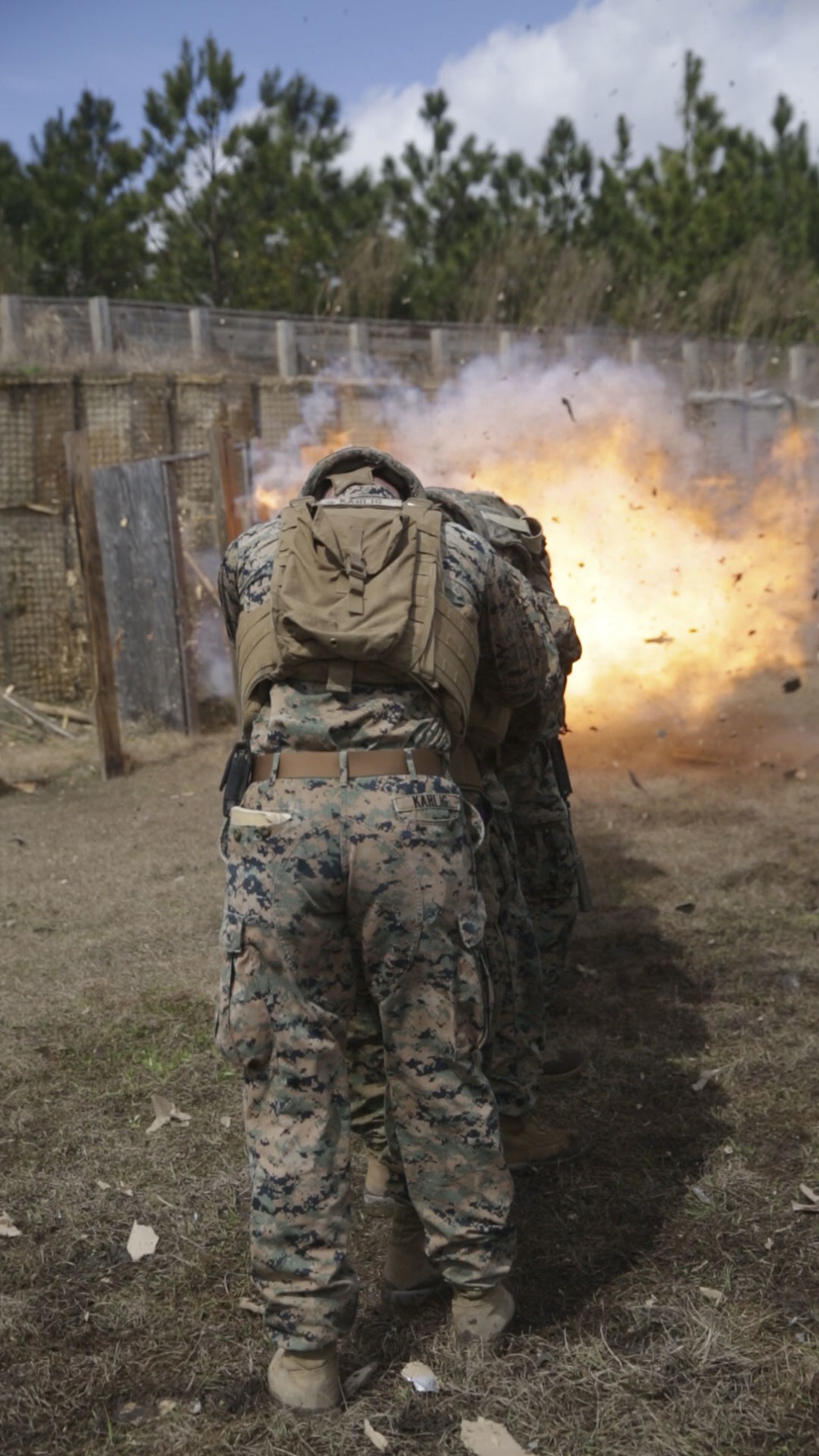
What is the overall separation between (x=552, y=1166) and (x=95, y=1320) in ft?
4.92

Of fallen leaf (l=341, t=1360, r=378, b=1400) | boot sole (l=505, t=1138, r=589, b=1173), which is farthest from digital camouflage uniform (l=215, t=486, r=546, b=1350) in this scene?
boot sole (l=505, t=1138, r=589, b=1173)

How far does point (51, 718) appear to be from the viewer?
1395 cm

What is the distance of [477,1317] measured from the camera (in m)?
3.08

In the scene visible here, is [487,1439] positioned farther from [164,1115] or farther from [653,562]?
[653,562]

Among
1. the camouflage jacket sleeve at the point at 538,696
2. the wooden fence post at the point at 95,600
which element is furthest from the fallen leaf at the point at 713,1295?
the wooden fence post at the point at 95,600

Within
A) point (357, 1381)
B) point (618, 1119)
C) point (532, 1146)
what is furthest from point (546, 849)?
point (357, 1381)

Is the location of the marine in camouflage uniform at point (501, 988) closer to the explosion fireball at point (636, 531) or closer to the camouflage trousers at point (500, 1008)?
the camouflage trousers at point (500, 1008)

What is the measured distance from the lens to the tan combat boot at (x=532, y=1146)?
4109mm

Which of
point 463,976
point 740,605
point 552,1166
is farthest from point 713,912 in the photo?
point 740,605

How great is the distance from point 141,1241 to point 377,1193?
2.28ft

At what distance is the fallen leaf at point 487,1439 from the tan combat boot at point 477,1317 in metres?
0.24

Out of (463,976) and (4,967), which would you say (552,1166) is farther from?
(4,967)

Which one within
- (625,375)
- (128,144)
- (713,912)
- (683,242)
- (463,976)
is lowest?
(713,912)

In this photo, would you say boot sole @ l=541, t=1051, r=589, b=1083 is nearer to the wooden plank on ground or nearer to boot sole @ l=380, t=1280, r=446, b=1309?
boot sole @ l=380, t=1280, r=446, b=1309
